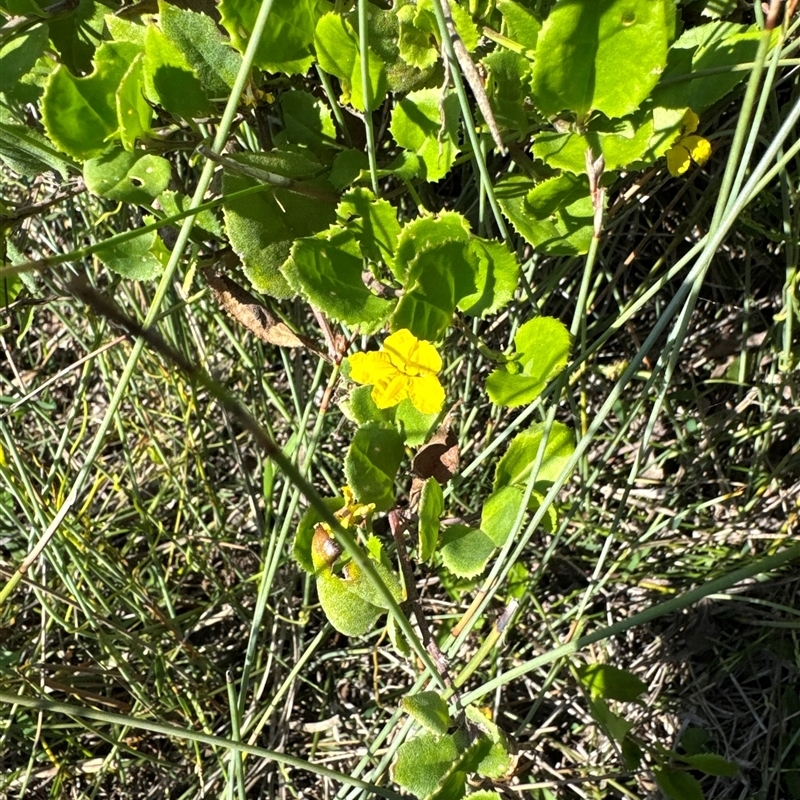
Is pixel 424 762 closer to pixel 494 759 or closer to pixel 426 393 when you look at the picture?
pixel 494 759

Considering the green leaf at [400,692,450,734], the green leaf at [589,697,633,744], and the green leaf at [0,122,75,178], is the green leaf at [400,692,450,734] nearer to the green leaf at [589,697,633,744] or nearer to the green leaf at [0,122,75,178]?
the green leaf at [589,697,633,744]

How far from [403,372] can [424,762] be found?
13.6 inches

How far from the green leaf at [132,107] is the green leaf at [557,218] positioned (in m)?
0.34

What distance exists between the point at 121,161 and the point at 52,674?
929 millimetres

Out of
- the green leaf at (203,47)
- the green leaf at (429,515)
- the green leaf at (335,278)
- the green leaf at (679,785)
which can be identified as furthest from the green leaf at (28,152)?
the green leaf at (679,785)

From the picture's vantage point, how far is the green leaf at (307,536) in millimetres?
729

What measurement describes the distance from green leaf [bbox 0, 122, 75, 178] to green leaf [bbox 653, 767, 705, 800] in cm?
93

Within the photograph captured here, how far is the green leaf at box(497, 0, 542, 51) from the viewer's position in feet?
2.18

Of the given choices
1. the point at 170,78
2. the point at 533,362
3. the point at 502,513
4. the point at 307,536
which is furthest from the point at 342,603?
the point at 170,78

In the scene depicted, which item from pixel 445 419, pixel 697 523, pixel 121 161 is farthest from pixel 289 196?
pixel 697 523

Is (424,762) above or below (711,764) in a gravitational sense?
above

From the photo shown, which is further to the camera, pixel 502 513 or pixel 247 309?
pixel 247 309

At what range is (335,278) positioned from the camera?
70cm

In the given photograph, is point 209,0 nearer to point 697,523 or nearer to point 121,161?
point 121,161
